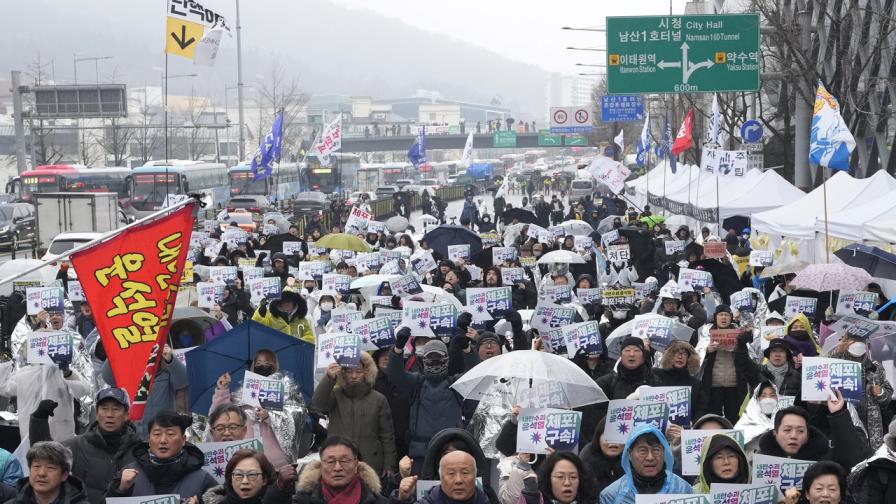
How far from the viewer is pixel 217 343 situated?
9.73 metres

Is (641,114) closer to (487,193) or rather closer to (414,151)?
(414,151)

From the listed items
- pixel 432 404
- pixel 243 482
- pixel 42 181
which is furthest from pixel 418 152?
pixel 243 482

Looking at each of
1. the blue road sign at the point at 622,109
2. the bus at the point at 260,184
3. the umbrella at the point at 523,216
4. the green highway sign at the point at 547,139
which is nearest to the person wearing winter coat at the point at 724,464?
the umbrella at the point at 523,216

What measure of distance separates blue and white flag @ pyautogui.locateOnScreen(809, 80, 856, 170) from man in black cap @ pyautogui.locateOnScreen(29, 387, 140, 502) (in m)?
12.4

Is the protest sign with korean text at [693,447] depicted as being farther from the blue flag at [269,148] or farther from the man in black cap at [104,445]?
the blue flag at [269,148]

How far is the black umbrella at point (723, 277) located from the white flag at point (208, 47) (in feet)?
56.4

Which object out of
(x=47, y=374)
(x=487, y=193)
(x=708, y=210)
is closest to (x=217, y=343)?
(x=47, y=374)

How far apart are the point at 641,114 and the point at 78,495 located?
148ft

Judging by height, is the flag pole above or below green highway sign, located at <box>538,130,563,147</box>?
below

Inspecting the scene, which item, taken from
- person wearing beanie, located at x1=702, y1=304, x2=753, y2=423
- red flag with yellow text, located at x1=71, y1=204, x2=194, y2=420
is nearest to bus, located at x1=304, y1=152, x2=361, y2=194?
person wearing beanie, located at x1=702, y1=304, x2=753, y2=423

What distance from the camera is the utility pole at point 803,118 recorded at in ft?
87.2

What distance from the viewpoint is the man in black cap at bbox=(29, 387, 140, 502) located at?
24.4 ft

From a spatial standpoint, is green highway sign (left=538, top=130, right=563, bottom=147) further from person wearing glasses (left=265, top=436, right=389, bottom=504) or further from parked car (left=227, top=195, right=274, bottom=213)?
person wearing glasses (left=265, top=436, right=389, bottom=504)

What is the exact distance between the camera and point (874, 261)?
1631 centimetres
